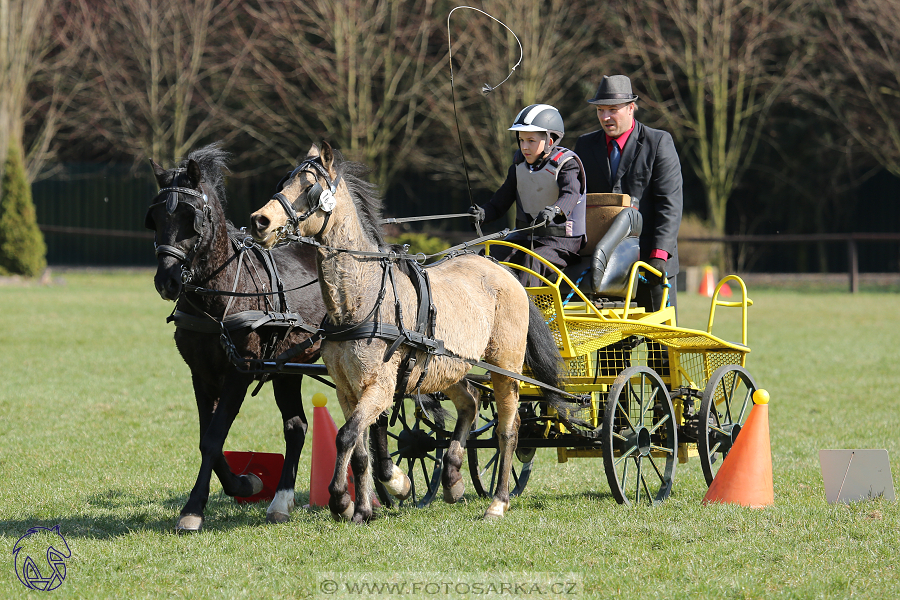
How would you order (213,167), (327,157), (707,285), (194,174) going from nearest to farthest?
1. (327,157)
2. (194,174)
3. (213,167)
4. (707,285)

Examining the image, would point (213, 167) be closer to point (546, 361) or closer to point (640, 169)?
point (546, 361)

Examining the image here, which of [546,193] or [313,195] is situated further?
[546,193]

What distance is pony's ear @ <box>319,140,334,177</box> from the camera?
488 centimetres

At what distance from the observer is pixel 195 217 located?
5281mm

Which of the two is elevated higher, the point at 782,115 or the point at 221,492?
the point at 782,115

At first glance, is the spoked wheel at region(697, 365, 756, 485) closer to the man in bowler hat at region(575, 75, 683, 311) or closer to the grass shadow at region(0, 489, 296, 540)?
the man in bowler hat at region(575, 75, 683, 311)

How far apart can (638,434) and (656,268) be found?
1182 mm

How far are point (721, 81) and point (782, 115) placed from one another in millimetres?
2401

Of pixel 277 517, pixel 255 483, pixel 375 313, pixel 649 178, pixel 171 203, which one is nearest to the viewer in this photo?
pixel 375 313

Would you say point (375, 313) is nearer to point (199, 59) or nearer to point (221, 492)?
point (221, 492)

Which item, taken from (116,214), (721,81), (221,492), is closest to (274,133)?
(116,214)

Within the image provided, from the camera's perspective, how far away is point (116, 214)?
98.3 ft

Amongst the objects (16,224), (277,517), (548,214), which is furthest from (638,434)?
(16,224)

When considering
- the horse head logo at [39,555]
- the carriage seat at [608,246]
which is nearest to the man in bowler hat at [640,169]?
the carriage seat at [608,246]
